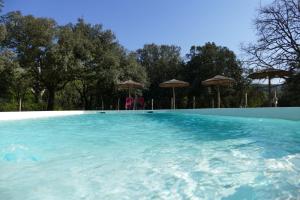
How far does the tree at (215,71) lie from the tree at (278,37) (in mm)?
8382

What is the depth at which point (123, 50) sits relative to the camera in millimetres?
26109

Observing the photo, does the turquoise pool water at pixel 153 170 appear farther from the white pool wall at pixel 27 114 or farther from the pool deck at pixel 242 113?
the white pool wall at pixel 27 114

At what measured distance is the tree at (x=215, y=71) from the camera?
25.3 m

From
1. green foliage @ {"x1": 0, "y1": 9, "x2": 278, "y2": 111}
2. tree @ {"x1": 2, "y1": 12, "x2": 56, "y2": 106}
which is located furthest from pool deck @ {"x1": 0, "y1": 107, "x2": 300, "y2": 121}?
tree @ {"x1": 2, "y1": 12, "x2": 56, "y2": 106}

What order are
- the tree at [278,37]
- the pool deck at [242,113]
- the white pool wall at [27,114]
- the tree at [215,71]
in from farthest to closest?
the tree at [215,71] → the tree at [278,37] → the white pool wall at [27,114] → the pool deck at [242,113]

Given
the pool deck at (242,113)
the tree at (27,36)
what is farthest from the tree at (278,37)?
the tree at (27,36)

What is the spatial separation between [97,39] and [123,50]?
2.96m

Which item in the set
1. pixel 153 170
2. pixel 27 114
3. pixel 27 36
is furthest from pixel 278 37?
pixel 27 36

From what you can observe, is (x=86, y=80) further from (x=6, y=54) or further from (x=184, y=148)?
(x=184, y=148)

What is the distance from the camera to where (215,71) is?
2562cm

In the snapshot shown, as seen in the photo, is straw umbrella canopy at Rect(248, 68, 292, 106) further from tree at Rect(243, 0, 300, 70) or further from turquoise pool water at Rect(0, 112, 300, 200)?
turquoise pool water at Rect(0, 112, 300, 200)

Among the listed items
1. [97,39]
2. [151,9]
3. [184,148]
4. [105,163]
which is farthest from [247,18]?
[105,163]

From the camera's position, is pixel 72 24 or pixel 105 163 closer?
pixel 105 163

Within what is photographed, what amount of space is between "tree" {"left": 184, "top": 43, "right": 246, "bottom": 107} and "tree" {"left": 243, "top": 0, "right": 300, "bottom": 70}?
8.38 m
